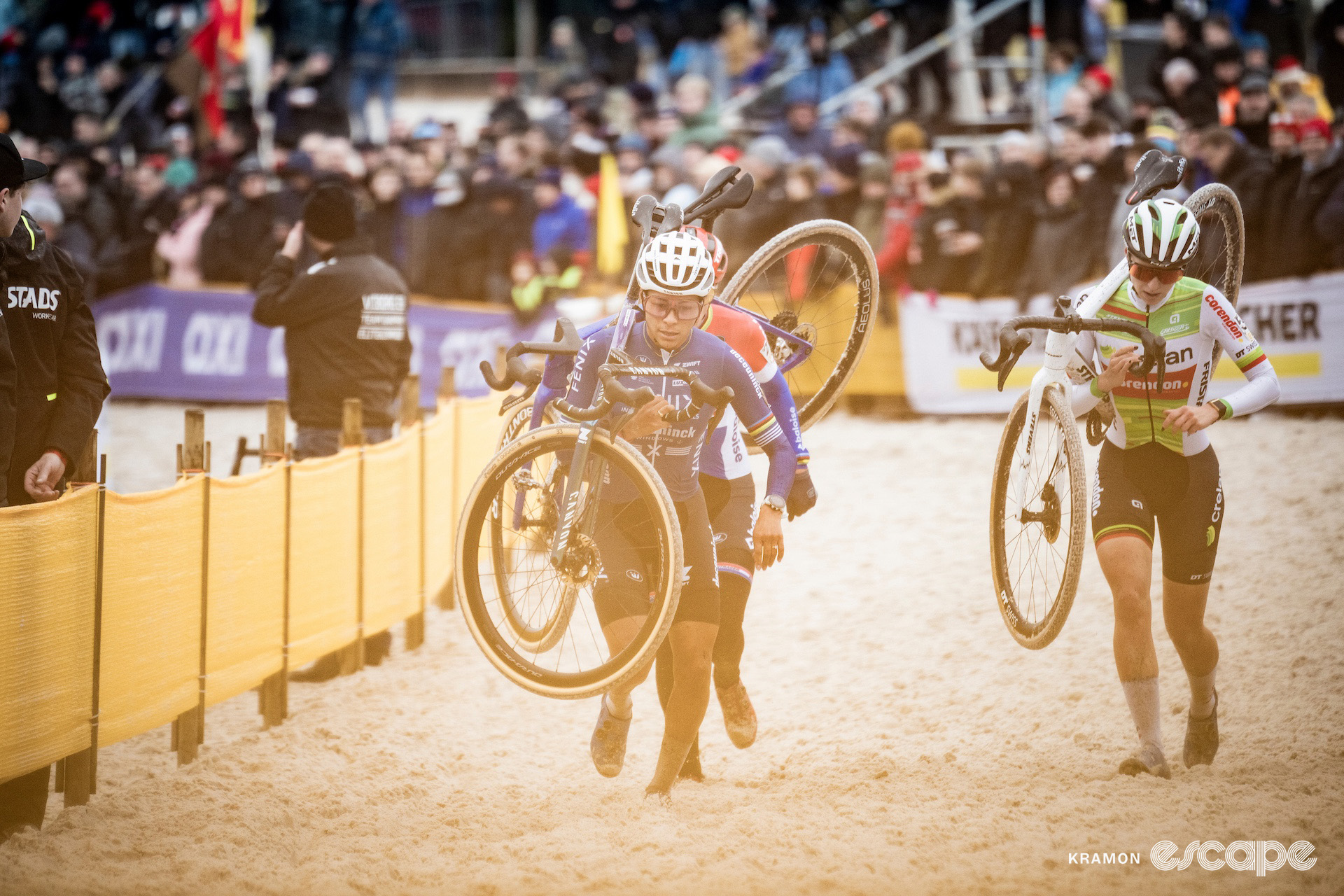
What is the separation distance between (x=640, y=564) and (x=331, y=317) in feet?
11.4

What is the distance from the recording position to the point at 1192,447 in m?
6.36

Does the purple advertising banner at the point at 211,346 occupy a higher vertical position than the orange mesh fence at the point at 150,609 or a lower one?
higher

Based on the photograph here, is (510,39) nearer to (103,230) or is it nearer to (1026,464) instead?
(103,230)

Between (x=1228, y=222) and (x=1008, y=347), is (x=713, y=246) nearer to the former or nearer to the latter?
(x=1008, y=347)

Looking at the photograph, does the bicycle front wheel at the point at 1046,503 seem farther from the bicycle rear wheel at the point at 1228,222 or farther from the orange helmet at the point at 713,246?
the orange helmet at the point at 713,246

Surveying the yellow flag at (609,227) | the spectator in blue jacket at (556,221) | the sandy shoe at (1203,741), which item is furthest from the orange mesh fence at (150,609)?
the yellow flag at (609,227)

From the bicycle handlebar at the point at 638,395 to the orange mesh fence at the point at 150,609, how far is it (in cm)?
205

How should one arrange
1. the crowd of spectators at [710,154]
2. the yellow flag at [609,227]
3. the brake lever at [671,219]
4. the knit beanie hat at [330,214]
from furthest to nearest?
the yellow flag at [609,227] < the crowd of spectators at [710,154] < the knit beanie hat at [330,214] < the brake lever at [671,219]

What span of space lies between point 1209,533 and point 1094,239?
253 inches

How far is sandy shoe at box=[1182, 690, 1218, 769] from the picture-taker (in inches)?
262

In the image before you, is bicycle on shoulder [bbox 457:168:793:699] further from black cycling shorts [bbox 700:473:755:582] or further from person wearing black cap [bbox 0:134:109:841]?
person wearing black cap [bbox 0:134:109:841]

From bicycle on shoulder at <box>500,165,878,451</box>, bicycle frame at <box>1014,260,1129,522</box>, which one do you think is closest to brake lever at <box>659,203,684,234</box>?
bicycle on shoulder at <box>500,165,878,451</box>

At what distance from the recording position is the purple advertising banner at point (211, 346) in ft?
51.9

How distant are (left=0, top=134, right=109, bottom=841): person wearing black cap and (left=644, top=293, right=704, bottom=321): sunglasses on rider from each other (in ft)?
8.04
